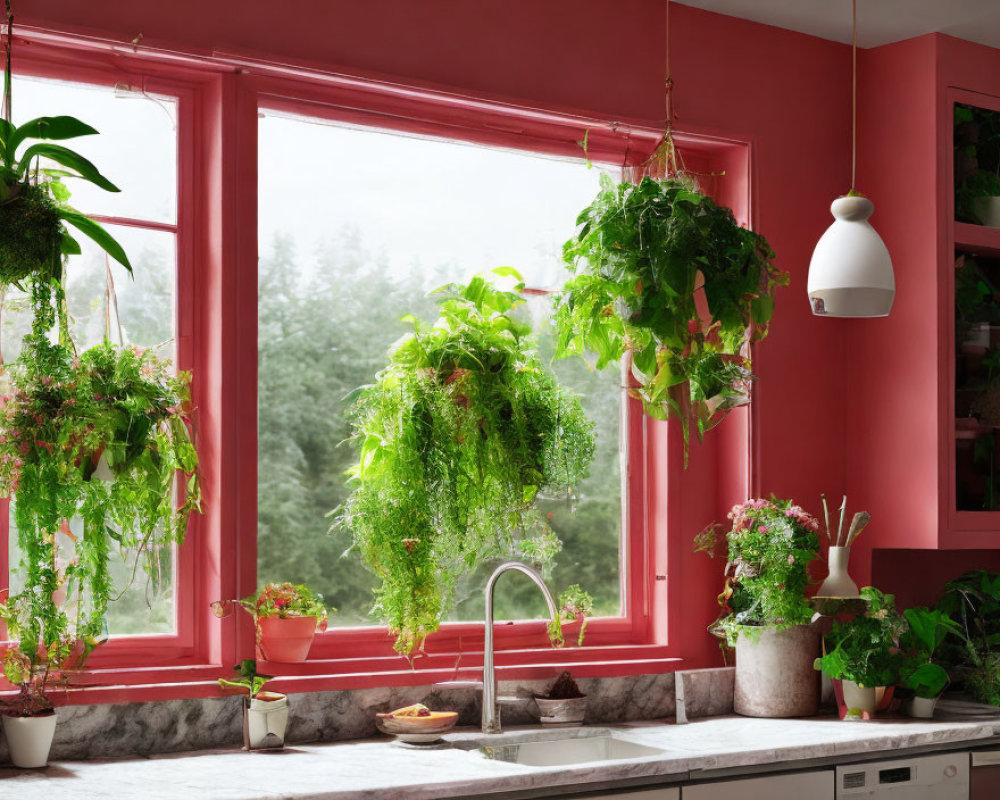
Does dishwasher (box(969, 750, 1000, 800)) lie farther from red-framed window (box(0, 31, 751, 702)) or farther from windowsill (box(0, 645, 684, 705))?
red-framed window (box(0, 31, 751, 702))

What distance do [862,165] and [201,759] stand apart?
2637 mm

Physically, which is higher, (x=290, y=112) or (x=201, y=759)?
(x=290, y=112)

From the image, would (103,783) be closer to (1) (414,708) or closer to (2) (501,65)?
(1) (414,708)

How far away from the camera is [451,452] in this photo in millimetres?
3135

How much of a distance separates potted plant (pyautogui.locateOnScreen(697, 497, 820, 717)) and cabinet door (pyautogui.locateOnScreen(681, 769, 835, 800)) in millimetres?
416

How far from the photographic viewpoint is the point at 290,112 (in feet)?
10.4

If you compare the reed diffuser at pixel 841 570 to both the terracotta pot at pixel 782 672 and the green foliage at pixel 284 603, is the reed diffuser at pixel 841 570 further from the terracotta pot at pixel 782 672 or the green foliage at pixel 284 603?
the green foliage at pixel 284 603

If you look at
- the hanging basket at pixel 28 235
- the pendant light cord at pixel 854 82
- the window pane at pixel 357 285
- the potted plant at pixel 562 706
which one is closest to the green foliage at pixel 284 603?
the window pane at pixel 357 285

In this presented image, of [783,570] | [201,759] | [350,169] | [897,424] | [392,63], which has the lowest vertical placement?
[201,759]

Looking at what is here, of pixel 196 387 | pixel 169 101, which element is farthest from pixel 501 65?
pixel 196 387

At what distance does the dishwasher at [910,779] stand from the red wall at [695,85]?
0.65 meters

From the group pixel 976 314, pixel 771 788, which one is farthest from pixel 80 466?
pixel 976 314

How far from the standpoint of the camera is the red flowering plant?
9.60 ft

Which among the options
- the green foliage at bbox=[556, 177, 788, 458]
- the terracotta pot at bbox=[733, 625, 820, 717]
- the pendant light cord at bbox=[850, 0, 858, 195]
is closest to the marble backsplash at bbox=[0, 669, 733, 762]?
the terracotta pot at bbox=[733, 625, 820, 717]
